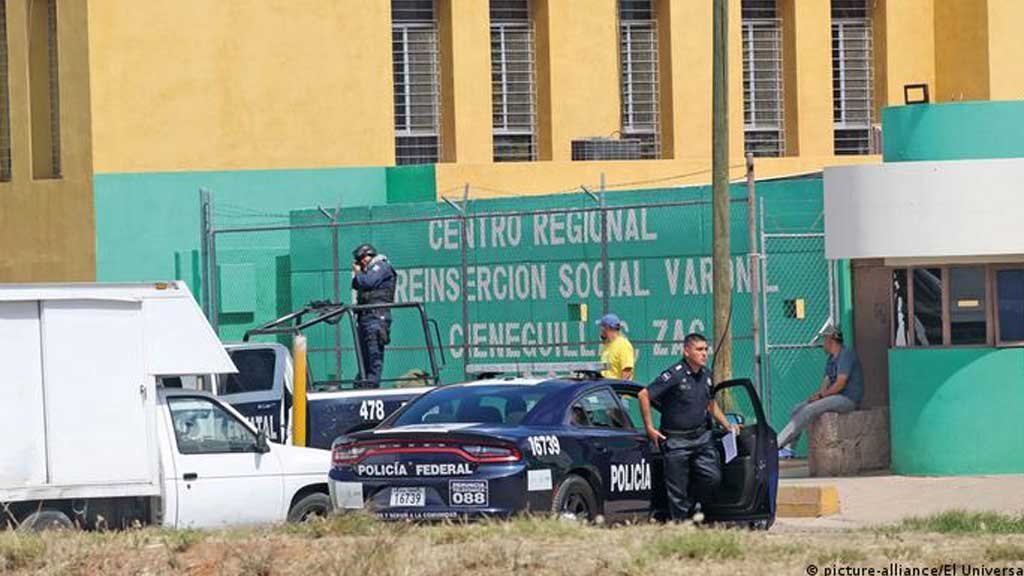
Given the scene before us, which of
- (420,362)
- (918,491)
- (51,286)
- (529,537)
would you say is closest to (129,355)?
(51,286)

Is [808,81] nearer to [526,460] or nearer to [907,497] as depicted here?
[907,497]

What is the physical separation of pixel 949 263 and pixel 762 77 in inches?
552

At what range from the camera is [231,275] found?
31.0 metres

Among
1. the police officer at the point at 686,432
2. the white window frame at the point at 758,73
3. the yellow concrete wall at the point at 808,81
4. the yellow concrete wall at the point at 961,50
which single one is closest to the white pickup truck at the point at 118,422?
the police officer at the point at 686,432

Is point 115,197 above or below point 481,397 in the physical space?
above

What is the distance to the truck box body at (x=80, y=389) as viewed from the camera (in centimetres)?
1645

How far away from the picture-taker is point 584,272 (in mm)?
27016

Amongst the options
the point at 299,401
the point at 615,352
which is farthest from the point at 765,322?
the point at 299,401

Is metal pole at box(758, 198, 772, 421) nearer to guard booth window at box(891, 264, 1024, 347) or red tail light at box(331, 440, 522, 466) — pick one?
guard booth window at box(891, 264, 1024, 347)

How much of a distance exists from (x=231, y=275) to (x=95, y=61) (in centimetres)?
359

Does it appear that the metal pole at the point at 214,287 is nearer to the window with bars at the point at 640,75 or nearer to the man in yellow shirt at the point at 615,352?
the window with bars at the point at 640,75

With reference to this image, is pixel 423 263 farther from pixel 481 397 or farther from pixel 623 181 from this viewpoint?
pixel 481 397

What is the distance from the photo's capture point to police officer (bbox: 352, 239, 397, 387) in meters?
23.6

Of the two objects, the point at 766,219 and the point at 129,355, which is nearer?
the point at 129,355
